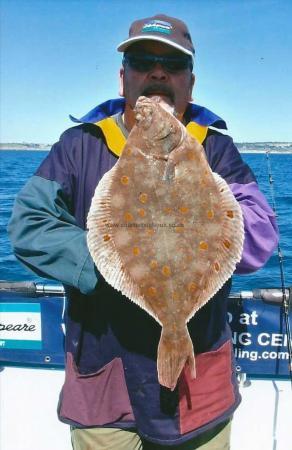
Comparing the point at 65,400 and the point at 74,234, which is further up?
the point at 74,234

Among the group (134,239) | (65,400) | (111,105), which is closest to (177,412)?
(65,400)

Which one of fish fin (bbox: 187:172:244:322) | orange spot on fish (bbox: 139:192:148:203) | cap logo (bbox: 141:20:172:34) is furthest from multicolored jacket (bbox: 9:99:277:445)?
cap logo (bbox: 141:20:172:34)

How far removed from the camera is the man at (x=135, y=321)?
7.38ft

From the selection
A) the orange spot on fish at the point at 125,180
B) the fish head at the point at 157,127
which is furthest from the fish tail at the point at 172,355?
the fish head at the point at 157,127

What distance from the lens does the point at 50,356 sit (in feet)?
14.1

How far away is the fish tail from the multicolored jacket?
0.64 ft

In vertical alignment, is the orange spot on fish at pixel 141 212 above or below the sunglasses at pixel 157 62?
below

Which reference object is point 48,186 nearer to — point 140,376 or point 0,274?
point 140,376

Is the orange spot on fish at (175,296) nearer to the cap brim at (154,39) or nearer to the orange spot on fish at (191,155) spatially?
the orange spot on fish at (191,155)

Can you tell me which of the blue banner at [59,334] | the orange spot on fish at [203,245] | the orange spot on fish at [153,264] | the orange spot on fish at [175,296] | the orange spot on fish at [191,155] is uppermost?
the orange spot on fish at [191,155]

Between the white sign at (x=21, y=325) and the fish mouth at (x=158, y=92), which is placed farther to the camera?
the white sign at (x=21, y=325)

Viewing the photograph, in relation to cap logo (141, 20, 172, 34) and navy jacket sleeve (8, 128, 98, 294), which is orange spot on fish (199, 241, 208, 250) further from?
cap logo (141, 20, 172, 34)

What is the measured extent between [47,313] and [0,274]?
7.33 meters

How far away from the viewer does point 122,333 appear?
2320 millimetres
